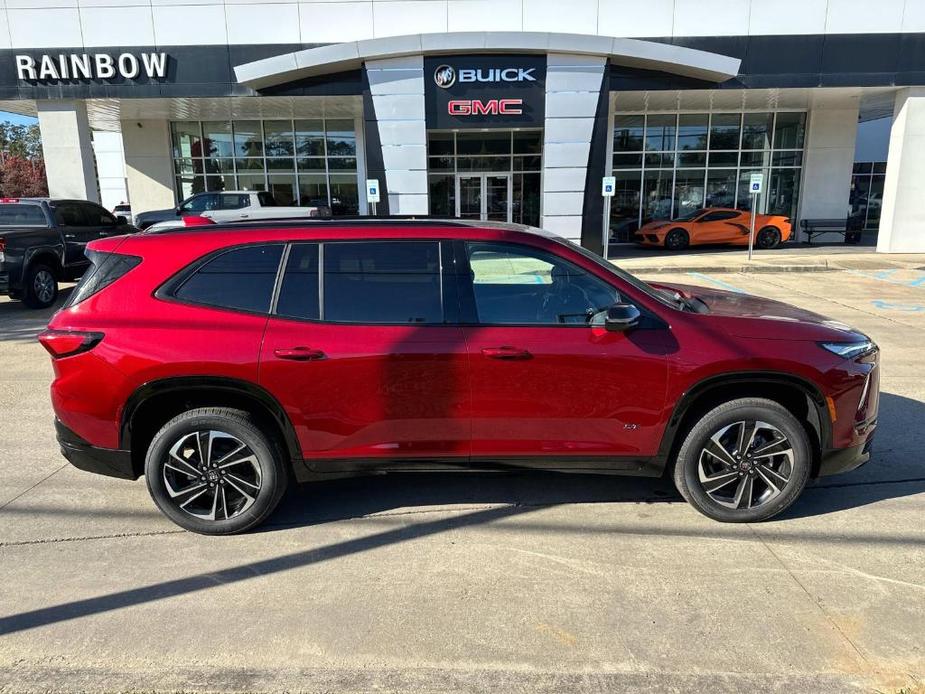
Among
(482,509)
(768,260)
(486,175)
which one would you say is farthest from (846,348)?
(486,175)

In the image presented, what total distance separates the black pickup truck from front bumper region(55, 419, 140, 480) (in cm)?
834

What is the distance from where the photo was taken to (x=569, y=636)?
2.85 m

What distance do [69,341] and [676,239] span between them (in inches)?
841

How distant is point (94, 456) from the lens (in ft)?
12.1

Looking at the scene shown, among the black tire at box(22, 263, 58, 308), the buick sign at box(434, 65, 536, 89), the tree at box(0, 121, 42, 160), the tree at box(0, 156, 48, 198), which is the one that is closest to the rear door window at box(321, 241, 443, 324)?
the black tire at box(22, 263, 58, 308)

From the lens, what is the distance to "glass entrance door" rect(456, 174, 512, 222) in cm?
2308

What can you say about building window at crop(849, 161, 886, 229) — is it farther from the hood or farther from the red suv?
the red suv

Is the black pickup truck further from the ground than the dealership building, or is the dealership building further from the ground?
the dealership building

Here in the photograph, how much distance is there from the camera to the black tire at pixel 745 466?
364 cm

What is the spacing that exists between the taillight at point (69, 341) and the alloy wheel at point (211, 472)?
2.40 feet

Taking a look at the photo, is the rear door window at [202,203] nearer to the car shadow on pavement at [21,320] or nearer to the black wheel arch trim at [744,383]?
the car shadow on pavement at [21,320]

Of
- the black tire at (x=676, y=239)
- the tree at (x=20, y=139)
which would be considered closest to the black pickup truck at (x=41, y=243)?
the black tire at (x=676, y=239)

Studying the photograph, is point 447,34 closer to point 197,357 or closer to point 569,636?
point 197,357

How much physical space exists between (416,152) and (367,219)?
47.5 ft
